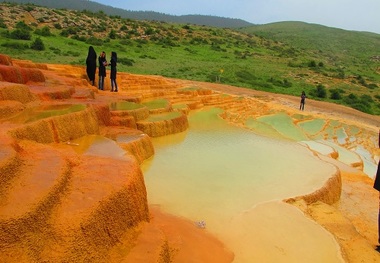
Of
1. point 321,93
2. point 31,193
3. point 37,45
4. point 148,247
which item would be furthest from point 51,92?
point 321,93

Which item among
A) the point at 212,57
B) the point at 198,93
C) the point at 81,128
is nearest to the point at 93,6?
the point at 212,57

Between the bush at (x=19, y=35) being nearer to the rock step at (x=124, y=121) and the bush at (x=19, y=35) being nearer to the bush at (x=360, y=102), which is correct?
the rock step at (x=124, y=121)

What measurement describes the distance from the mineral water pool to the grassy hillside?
1141 centimetres

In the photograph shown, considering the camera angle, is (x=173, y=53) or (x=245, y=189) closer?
(x=245, y=189)

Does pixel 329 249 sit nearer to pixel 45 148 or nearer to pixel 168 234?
pixel 168 234

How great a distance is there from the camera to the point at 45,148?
16.8 feet

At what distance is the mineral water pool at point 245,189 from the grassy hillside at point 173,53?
11408 mm

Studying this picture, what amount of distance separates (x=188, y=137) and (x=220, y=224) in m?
4.71

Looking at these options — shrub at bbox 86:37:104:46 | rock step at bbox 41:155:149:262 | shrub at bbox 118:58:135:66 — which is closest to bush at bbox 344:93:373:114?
shrub at bbox 118:58:135:66

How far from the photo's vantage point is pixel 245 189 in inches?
260

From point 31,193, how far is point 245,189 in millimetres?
3762

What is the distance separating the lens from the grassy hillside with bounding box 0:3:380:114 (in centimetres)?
2152

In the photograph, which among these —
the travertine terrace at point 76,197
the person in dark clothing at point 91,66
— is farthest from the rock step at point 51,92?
the person in dark clothing at point 91,66

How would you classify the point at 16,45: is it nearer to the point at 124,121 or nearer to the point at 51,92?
the point at 51,92
